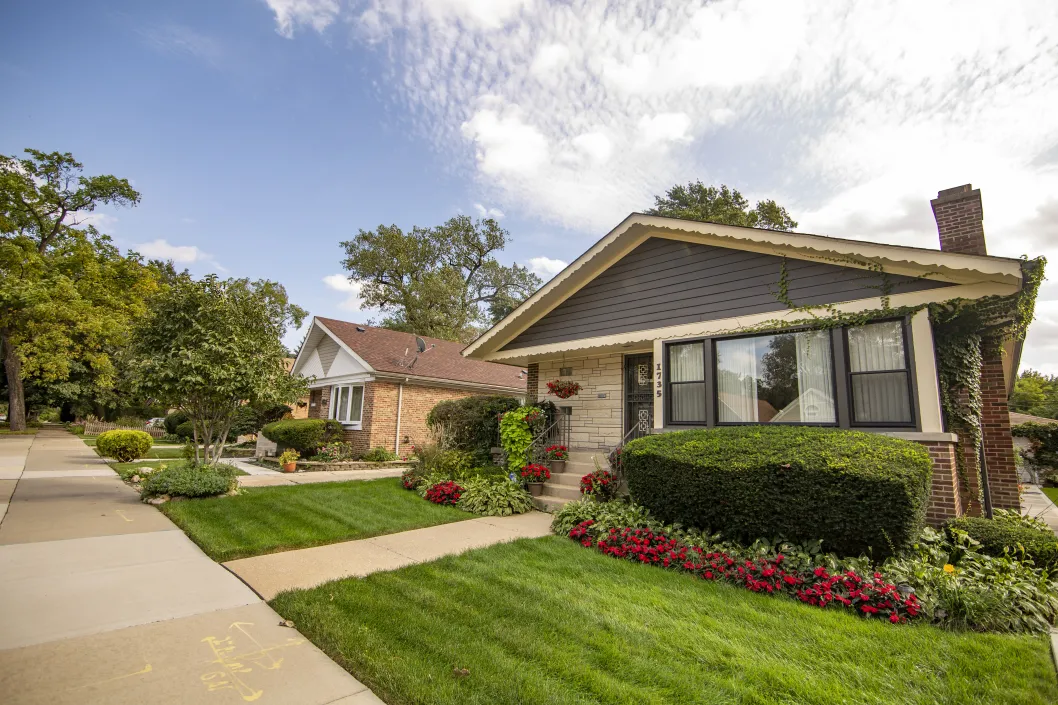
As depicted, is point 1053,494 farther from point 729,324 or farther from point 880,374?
point 729,324

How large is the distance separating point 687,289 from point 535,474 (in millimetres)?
4288

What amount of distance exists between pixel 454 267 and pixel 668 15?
98.7 feet

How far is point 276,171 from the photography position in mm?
13727

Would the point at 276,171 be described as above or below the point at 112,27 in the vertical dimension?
→ above

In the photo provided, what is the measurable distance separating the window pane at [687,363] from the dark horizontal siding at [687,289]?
0.48 m

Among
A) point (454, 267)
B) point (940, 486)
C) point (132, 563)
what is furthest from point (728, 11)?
point (454, 267)

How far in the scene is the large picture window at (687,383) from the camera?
320 inches

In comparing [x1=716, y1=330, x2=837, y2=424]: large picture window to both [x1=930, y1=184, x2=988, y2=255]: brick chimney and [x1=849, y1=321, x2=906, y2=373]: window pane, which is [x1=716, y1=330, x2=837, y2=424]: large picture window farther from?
[x1=930, y1=184, x2=988, y2=255]: brick chimney

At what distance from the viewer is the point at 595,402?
10227 millimetres

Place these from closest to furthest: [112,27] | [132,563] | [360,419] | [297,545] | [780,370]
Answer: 1. [132,563]
2. [297,545]
3. [112,27]
4. [780,370]
5. [360,419]

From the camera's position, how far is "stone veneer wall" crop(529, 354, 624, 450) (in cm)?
989

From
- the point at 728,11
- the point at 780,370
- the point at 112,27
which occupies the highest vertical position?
the point at 728,11

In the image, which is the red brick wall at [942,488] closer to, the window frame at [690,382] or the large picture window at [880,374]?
the large picture window at [880,374]

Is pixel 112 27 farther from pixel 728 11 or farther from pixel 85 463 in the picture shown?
pixel 85 463
